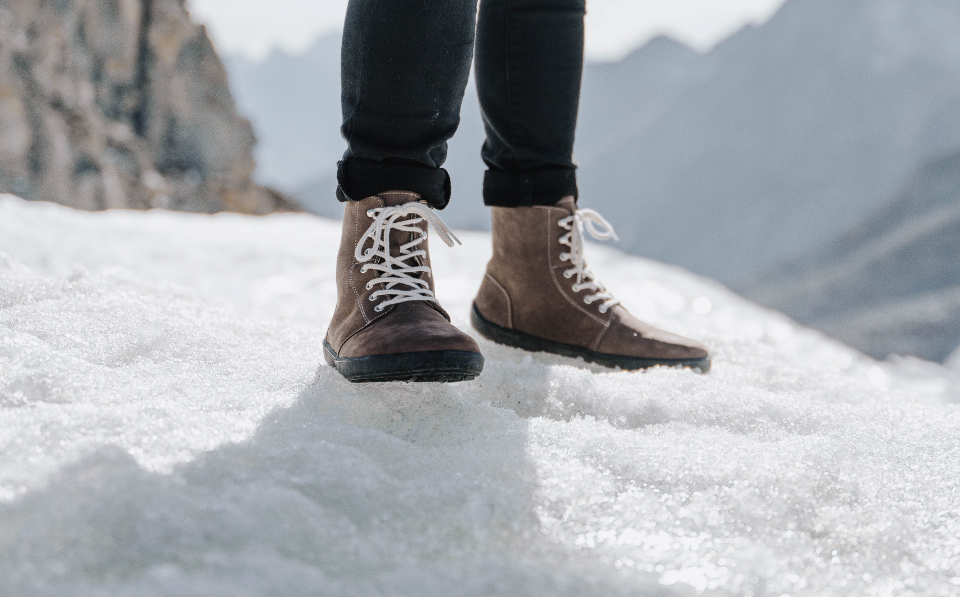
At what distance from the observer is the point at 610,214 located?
198 ft

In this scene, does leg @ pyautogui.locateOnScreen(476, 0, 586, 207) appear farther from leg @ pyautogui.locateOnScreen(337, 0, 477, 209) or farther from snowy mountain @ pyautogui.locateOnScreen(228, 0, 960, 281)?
snowy mountain @ pyautogui.locateOnScreen(228, 0, 960, 281)

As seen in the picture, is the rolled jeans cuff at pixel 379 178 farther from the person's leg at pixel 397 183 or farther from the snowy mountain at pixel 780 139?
the snowy mountain at pixel 780 139

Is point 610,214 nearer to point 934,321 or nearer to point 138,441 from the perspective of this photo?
point 934,321

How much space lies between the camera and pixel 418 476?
0.59 m

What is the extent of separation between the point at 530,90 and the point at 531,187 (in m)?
0.16

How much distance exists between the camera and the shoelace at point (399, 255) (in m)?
0.83

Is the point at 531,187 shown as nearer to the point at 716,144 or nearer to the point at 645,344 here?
the point at 645,344

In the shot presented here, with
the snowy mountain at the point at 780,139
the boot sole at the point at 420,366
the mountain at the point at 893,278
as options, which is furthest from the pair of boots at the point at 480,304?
the snowy mountain at the point at 780,139

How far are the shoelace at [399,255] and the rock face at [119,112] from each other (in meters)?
6.99

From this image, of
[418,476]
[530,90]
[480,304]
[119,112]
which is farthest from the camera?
[119,112]

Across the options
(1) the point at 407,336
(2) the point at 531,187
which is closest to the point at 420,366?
(1) the point at 407,336

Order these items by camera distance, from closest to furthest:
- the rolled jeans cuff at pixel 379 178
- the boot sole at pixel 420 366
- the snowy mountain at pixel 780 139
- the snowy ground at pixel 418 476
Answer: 1. the snowy ground at pixel 418 476
2. the boot sole at pixel 420 366
3. the rolled jeans cuff at pixel 379 178
4. the snowy mountain at pixel 780 139

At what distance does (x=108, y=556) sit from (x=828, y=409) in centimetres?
89

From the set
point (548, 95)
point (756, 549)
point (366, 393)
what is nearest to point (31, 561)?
point (366, 393)
